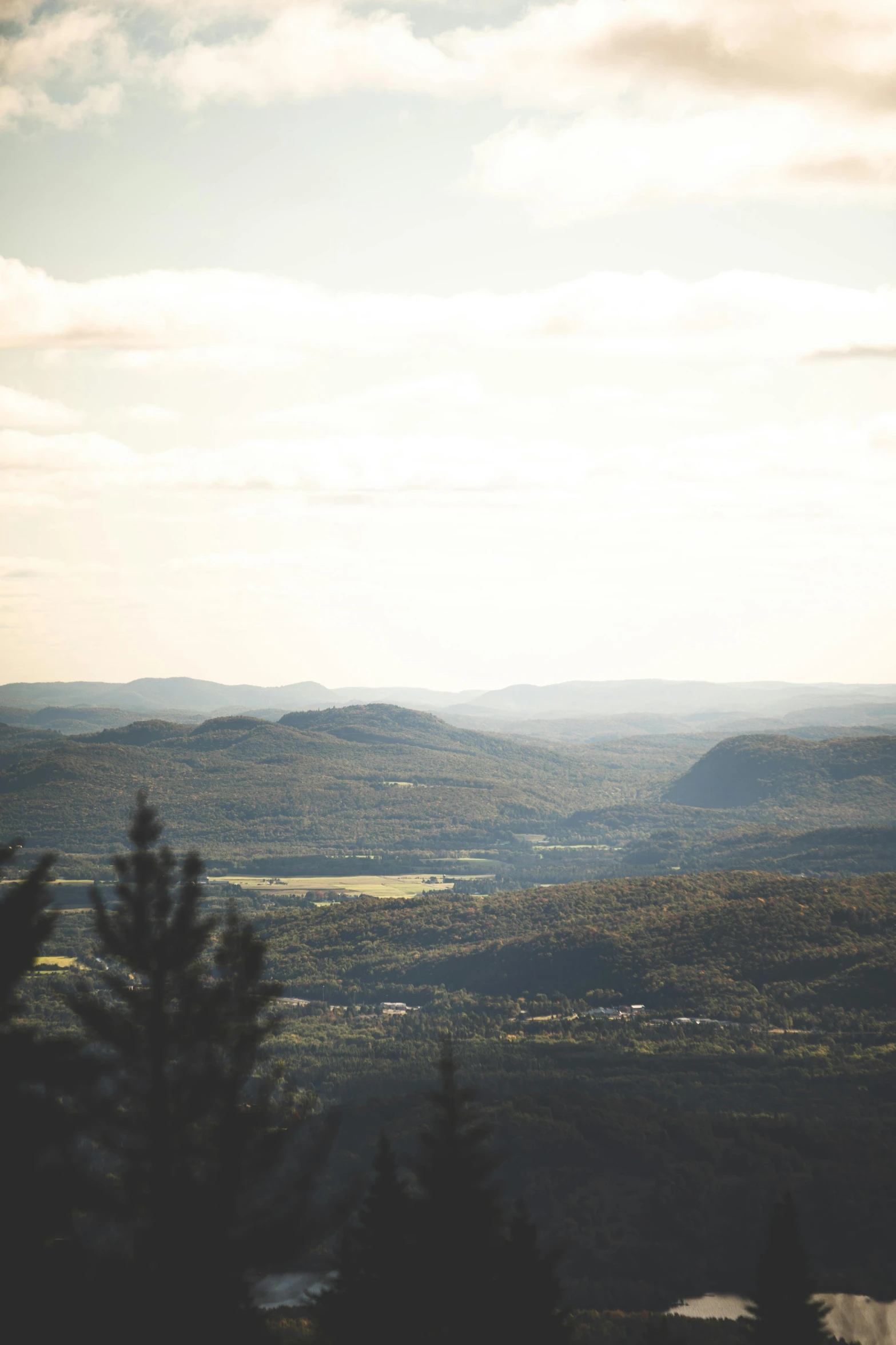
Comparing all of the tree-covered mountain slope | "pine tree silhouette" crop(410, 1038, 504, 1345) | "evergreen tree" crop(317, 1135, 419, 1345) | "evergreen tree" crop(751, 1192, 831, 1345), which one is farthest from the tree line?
the tree-covered mountain slope

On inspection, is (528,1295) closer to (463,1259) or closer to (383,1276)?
(463,1259)

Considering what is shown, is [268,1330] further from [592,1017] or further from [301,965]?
[301,965]

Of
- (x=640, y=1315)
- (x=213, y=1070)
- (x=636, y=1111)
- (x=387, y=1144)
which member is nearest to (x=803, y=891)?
(x=636, y=1111)

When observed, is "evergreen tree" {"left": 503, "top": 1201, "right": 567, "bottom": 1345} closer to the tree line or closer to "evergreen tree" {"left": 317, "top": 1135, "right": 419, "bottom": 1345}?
"evergreen tree" {"left": 317, "top": 1135, "right": 419, "bottom": 1345}

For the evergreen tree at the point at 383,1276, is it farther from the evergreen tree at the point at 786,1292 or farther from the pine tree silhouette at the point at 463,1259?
the evergreen tree at the point at 786,1292

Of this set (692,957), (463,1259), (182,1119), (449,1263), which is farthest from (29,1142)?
(692,957)
